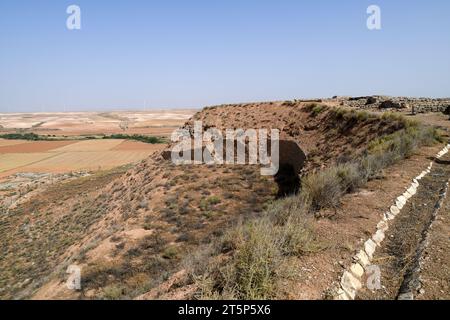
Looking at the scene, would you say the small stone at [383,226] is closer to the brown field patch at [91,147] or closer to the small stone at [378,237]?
the small stone at [378,237]

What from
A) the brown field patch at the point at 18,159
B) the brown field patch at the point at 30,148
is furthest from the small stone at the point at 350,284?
the brown field patch at the point at 30,148

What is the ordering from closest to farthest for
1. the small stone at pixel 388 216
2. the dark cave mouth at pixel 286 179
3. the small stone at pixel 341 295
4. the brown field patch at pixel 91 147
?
the small stone at pixel 341 295
the small stone at pixel 388 216
the dark cave mouth at pixel 286 179
the brown field patch at pixel 91 147

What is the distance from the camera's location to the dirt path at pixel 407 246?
3.88 meters

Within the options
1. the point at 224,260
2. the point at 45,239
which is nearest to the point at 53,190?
the point at 45,239

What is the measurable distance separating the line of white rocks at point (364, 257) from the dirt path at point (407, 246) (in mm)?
78

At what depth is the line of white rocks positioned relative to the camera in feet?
12.7

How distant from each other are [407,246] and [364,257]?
79 centimetres

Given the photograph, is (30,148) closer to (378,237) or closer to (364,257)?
(378,237)

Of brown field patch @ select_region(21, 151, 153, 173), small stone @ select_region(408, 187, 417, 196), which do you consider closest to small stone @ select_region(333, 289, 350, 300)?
small stone @ select_region(408, 187, 417, 196)

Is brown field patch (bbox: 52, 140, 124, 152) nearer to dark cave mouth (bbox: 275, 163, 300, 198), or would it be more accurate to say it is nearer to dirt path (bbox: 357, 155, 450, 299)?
dark cave mouth (bbox: 275, 163, 300, 198)

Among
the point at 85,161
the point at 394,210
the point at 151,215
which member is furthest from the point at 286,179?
the point at 85,161

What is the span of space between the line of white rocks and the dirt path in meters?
0.08
